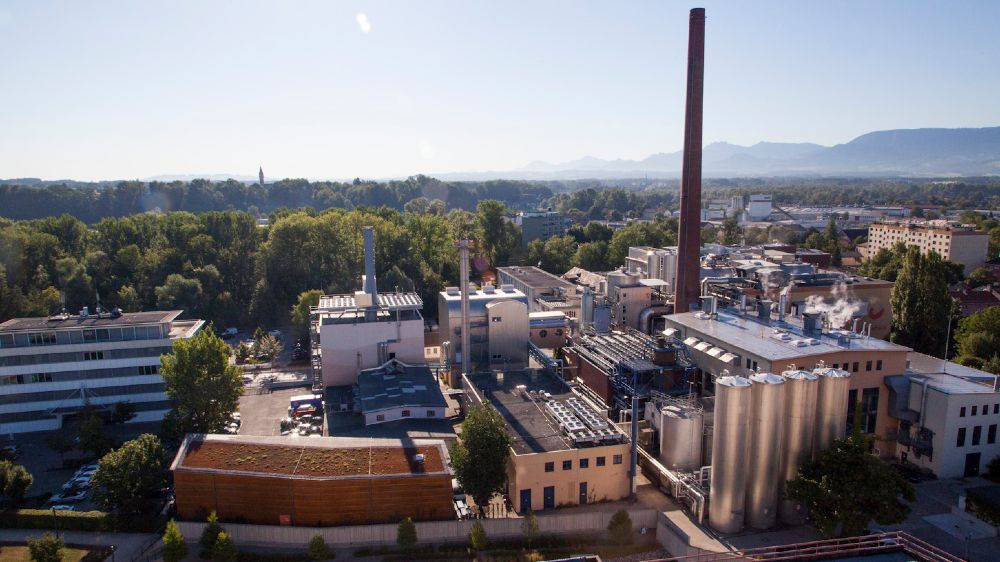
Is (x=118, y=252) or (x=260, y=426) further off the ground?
(x=118, y=252)

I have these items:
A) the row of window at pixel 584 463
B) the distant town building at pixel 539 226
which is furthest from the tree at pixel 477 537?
the distant town building at pixel 539 226

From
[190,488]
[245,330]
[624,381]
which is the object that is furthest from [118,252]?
[624,381]

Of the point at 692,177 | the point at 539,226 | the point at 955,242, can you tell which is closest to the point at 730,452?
the point at 692,177

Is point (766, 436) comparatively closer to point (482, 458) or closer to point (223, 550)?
point (482, 458)

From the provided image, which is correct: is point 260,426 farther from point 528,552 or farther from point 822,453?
point 822,453

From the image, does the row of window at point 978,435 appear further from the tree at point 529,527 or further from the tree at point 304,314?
the tree at point 304,314
